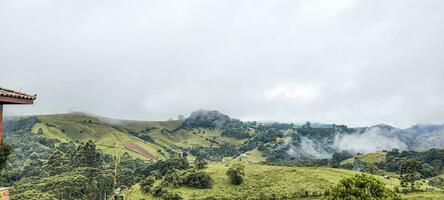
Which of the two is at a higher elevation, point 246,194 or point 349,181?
point 349,181

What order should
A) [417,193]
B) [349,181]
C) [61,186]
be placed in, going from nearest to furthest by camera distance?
1. [349,181]
2. [417,193]
3. [61,186]

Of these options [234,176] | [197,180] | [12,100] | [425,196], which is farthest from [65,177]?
[12,100]

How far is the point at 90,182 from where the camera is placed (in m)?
122

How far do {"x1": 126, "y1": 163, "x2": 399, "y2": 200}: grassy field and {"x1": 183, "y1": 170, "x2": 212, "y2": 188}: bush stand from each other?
2.05 m

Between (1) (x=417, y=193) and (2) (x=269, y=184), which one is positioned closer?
(1) (x=417, y=193)

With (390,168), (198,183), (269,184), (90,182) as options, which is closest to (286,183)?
(269,184)

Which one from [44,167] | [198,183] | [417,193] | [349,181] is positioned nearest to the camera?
[349,181]

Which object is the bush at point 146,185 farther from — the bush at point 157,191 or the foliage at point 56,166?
the foliage at point 56,166

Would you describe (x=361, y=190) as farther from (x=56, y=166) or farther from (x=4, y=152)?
(x=56, y=166)

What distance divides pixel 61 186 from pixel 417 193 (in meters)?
88.7

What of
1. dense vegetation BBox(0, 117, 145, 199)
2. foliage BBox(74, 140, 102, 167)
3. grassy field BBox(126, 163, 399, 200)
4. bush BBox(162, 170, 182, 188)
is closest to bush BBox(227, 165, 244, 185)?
grassy field BBox(126, 163, 399, 200)

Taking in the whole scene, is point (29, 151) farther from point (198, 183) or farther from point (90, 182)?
point (198, 183)

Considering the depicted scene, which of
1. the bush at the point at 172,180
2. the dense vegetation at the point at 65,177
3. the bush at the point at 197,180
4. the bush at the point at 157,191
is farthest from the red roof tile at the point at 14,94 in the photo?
the bush at the point at 197,180

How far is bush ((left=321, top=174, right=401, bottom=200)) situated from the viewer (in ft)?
132
